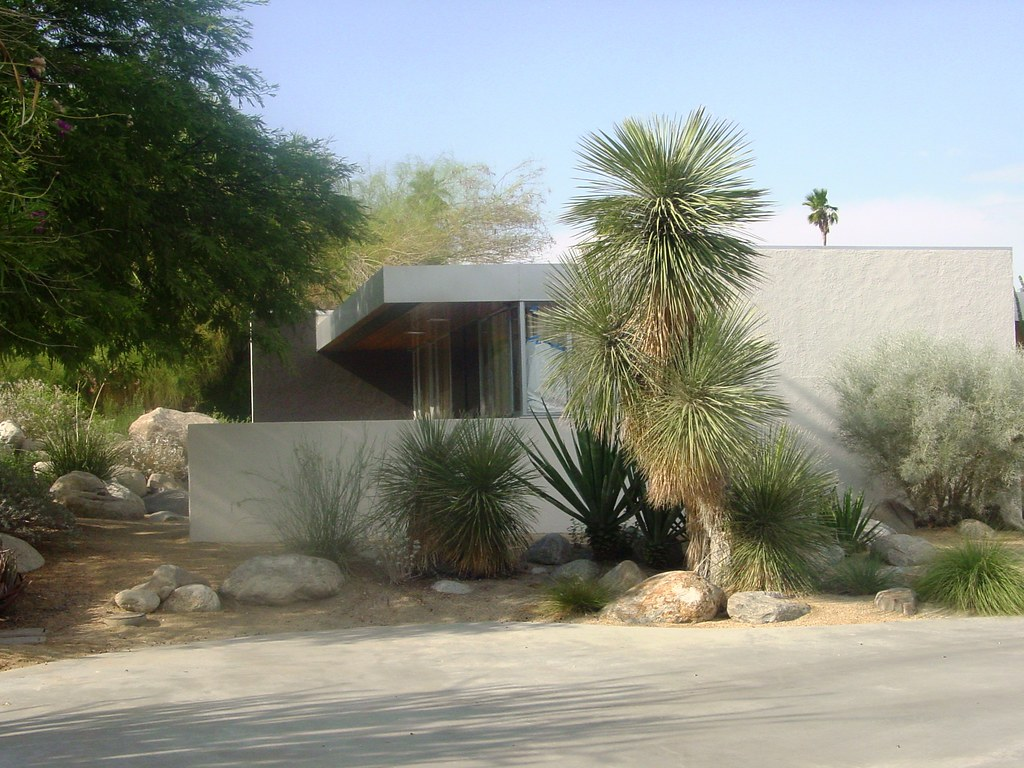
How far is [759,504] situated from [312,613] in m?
4.62

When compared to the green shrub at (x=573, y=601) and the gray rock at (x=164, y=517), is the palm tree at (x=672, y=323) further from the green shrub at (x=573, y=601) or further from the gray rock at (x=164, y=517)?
the gray rock at (x=164, y=517)

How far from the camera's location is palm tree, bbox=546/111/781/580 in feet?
32.6

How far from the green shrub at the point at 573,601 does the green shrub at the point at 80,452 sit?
35.4 ft

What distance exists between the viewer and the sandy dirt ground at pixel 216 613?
930 cm

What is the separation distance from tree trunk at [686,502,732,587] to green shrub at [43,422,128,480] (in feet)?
37.9

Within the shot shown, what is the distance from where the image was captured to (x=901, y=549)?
41.4ft

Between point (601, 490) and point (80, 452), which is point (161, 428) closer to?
point (80, 452)

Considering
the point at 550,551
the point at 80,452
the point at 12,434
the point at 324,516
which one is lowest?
the point at 550,551

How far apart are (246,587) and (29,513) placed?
325 centimetres

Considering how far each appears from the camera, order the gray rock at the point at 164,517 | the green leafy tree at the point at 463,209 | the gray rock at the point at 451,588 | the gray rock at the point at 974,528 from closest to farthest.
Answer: the gray rock at the point at 451,588, the gray rock at the point at 974,528, the gray rock at the point at 164,517, the green leafy tree at the point at 463,209

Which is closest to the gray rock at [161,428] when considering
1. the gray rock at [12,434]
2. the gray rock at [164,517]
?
the gray rock at [12,434]

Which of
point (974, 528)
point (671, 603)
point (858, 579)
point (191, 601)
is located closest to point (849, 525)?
point (858, 579)

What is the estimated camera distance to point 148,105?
10.8 meters

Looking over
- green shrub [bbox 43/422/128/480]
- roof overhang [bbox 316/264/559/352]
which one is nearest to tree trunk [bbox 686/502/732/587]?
roof overhang [bbox 316/264/559/352]
